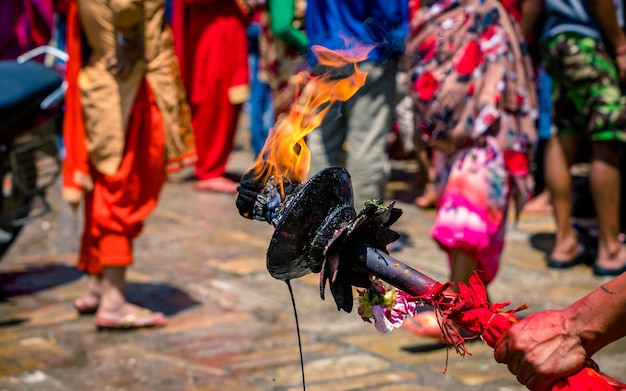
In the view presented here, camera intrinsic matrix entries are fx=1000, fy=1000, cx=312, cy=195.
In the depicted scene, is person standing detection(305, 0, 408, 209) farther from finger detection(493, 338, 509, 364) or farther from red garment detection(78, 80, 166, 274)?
finger detection(493, 338, 509, 364)

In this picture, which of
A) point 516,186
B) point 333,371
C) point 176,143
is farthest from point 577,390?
point 176,143

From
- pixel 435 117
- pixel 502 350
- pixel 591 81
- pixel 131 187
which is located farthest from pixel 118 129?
pixel 502 350

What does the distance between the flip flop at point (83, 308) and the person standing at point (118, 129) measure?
0.16 meters

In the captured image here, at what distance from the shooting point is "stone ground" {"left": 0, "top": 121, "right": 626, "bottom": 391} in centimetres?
421

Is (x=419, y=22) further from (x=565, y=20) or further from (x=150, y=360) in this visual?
(x=150, y=360)

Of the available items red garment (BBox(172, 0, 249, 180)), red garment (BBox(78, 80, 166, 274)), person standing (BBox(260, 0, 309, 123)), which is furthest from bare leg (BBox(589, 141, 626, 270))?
red garment (BBox(172, 0, 249, 180))

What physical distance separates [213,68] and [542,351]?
6550 millimetres

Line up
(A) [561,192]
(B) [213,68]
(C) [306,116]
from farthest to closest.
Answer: (B) [213,68] < (A) [561,192] < (C) [306,116]

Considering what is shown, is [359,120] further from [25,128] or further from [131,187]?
[25,128]

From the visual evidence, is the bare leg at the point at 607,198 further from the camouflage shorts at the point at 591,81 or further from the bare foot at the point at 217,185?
the bare foot at the point at 217,185

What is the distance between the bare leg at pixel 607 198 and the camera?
5715mm

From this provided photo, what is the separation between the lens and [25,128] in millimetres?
5367

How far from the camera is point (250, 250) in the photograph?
20.7 feet

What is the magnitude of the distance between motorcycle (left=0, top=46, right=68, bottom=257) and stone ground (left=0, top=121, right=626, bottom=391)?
43cm
